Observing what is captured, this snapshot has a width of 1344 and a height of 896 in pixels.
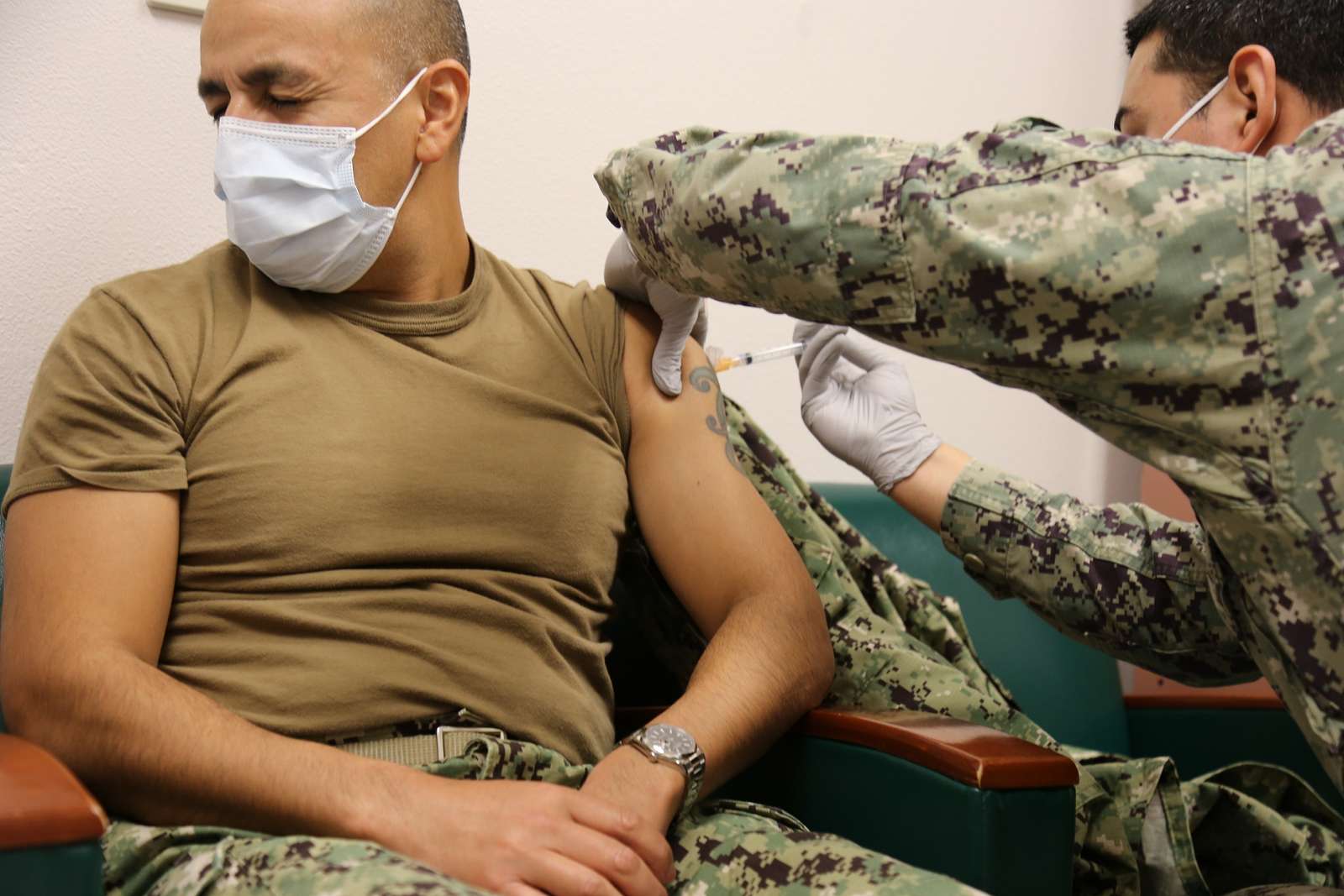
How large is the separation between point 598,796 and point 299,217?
29.6 inches

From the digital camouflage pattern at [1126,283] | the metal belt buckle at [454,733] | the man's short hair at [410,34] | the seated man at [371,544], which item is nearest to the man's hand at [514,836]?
the seated man at [371,544]

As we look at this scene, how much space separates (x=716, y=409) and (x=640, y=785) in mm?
569

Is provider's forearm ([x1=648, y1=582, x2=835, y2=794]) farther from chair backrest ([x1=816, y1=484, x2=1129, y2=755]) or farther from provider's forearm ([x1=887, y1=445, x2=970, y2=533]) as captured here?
chair backrest ([x1=816, y1=484, x2=1129, y2=755])

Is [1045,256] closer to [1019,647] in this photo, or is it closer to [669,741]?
[669,741]

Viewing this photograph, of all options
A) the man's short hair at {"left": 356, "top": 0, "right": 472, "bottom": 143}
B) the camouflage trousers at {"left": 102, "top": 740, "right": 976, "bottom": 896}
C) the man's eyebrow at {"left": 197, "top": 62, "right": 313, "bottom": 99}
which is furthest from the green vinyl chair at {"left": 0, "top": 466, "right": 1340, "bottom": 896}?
the man's short hair at {"left": 356, "top": 0, "right": 472, "bottom": 143}

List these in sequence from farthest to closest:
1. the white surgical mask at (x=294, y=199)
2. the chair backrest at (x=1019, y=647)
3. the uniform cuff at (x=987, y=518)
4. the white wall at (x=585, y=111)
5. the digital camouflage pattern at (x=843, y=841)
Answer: the chair backrest at (x=1019, y=647), the white wall at (x=585, y=111), the uniform cuff at (x=987, y=518), the white surgical mask at (x=294, y=199), the digital camouflage pattern at (x=843, y=841)

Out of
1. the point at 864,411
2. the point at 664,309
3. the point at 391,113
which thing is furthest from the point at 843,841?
the point at 391,113

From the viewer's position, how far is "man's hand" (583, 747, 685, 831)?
142 cm

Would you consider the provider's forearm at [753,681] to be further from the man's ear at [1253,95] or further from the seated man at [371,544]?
the man's ear at [1253,95]

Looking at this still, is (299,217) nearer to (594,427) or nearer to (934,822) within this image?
(594,427)

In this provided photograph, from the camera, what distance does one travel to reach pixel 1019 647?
2350mm

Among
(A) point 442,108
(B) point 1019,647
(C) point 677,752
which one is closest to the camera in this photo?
(C) point 677,752

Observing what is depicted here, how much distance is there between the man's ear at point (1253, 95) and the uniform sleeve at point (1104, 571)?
447mm

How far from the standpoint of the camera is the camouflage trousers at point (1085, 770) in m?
1.65
